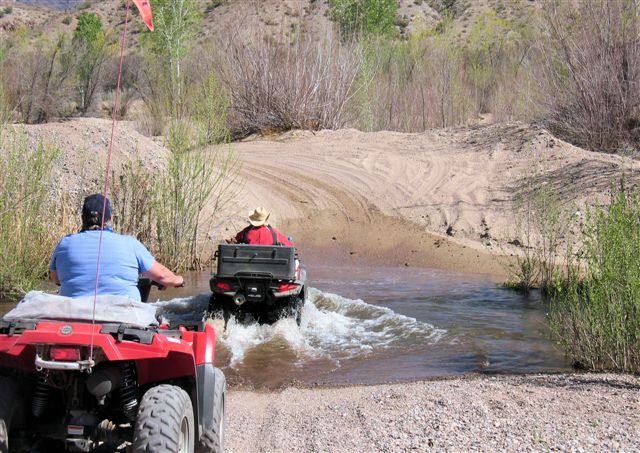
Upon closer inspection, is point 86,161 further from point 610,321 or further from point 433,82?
point 433,82

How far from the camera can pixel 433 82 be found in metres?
28.1

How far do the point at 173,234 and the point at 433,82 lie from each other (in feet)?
49.5

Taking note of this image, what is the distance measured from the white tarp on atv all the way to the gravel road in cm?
173

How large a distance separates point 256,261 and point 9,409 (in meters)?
6.13

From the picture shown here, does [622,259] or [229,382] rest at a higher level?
[622,259]

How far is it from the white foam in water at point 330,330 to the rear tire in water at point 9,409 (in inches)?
208

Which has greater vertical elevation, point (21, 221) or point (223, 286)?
point (21, 221)

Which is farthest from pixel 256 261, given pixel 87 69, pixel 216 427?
pixel 87 69

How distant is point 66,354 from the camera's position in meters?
4.41

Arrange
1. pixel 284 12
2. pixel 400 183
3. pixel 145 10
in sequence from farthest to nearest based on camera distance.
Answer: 1. pixel 284 12
2. pixel 400 183
3. pixel 145 10

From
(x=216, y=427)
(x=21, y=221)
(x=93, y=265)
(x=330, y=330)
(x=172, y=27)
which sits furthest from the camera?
(x=172, y=27)

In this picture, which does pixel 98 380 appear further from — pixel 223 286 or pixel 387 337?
pixel 387 337

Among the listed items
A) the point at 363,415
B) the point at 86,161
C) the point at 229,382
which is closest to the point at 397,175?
the point at 86,161

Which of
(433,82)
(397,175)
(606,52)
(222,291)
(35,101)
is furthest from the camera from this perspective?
(35,101)
